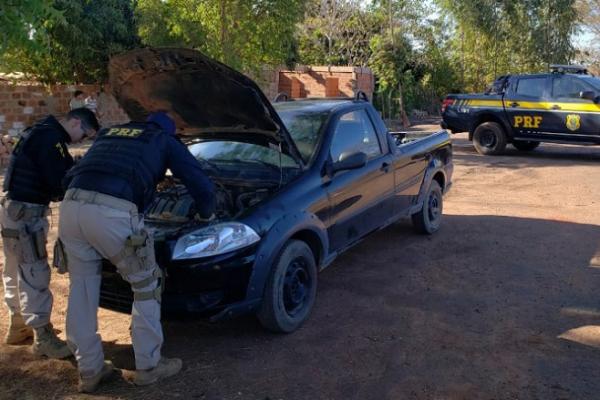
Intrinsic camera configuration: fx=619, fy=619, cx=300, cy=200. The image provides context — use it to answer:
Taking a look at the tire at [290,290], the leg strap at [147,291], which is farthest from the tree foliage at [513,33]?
the leg strap at [147,291]

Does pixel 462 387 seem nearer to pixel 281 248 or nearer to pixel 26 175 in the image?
pixel 281 248

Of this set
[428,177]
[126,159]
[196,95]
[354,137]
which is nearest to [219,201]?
[196,95]

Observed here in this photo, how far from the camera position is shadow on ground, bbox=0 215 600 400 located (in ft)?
11.8

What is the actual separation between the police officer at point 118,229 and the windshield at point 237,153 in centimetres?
118

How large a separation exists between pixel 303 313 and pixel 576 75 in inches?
410

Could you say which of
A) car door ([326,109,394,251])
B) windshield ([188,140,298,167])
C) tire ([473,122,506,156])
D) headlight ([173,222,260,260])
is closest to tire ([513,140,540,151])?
tire ([473,122,506,156])

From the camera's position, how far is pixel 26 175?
12.8 ft

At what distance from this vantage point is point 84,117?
13.3ft

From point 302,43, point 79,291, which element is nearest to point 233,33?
point 79,291

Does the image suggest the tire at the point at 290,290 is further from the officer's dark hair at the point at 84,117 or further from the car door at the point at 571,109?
the car door at the point at 571,109

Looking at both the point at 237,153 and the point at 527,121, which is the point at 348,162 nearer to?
the point at 237,153

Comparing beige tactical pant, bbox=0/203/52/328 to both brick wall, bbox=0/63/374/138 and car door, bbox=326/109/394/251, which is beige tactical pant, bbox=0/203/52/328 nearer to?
car door, bbox=326/109/394/251

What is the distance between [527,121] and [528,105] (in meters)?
0.33

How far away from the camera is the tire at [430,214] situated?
673 centimetres
